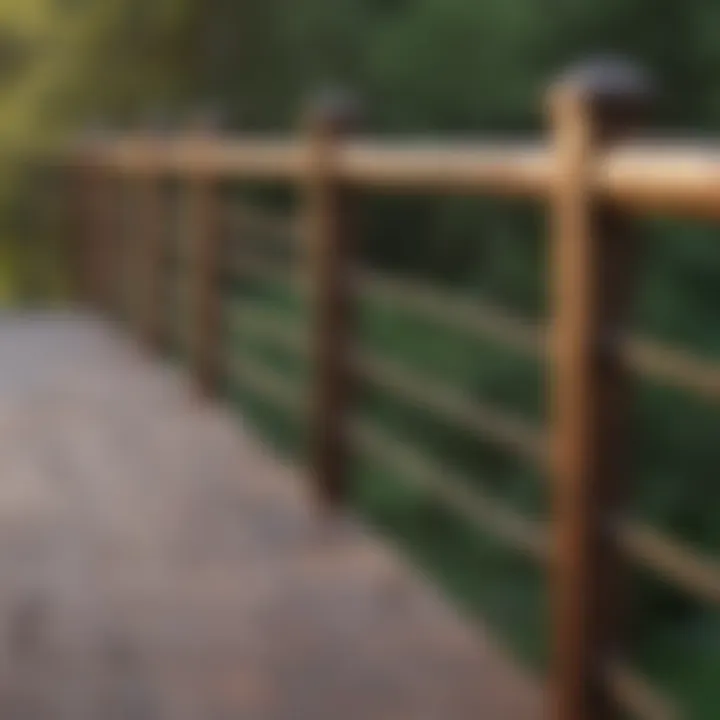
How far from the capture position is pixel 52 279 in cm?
1791

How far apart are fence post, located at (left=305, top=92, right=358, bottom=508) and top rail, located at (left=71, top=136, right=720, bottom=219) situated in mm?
67

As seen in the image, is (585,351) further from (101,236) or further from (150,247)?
(101,236)

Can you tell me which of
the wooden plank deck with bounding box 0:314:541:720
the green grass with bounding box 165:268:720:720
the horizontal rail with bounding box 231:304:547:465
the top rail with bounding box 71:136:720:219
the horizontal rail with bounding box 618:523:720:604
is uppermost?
the top rail with bounding box 71:136:720:219

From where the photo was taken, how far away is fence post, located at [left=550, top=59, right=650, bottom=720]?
2850 millimetres

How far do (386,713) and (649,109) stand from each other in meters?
0.93

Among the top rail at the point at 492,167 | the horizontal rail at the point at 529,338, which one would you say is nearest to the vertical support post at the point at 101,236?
the top rail at the point at 492,167

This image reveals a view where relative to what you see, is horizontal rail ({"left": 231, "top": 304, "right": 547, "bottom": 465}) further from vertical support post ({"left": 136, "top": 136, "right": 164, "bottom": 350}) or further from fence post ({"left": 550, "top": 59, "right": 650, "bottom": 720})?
vertical support post ({"left": 136, "top": 136, "right": 164, "bottom": 350})

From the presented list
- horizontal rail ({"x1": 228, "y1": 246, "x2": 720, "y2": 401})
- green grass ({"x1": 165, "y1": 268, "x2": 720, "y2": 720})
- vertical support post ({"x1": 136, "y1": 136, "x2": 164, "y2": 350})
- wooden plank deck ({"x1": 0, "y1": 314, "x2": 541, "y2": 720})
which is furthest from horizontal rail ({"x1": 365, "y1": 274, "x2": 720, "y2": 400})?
vertical support post ({"x1": 136, "y1": 136, "x2": 164, "y2": 350})

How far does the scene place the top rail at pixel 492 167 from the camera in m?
2.53

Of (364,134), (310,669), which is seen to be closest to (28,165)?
(364,134)

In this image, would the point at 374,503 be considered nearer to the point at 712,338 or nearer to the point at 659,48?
the point at 712,338

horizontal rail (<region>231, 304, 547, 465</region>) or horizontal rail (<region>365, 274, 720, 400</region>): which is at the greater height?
horizontal rail (<region>365, 274, 720, 400</region>)

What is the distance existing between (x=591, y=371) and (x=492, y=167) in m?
0.65

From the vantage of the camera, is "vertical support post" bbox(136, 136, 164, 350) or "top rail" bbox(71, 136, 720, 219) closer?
"top rail" bbox(71, 136, 720, 219)
